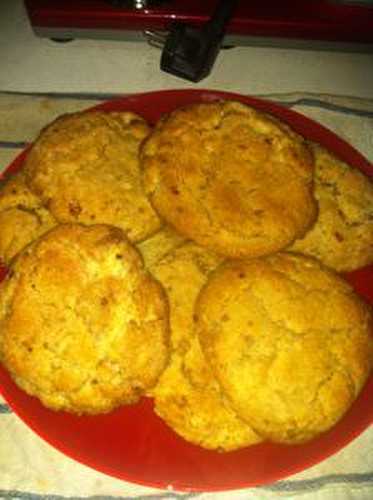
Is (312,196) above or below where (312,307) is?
above

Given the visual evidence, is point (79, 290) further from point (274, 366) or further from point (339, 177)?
point (339, 177)

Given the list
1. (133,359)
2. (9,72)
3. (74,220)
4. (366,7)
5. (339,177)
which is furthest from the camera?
(9,72)

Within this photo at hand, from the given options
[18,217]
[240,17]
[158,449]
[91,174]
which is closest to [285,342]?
[158,449]

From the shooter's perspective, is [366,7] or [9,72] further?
[9,72]

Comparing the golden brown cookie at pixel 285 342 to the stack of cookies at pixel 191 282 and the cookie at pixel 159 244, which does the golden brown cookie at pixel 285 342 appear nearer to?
the stack of cookies at pixel 191 282

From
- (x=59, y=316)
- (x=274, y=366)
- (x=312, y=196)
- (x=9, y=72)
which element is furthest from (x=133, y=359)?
(x=9, y=72)

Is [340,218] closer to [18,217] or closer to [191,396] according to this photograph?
[191,396]

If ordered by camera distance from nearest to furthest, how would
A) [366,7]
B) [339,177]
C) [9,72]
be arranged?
[339,177], [366,7], [9,72]

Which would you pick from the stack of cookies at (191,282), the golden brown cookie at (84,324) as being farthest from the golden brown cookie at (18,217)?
the golden brown cookie at (84,324)
